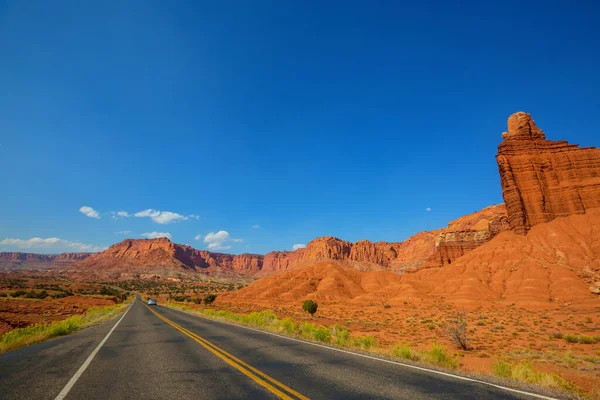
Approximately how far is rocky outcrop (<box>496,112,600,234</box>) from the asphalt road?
77.4 metres

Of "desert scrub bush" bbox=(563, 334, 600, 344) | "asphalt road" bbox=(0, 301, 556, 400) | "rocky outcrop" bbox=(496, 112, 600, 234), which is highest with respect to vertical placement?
"rocky outcrop" bbox=(496, 112, 600, 234)

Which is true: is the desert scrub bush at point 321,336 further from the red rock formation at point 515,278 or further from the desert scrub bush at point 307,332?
the red rock formation at point 515,278

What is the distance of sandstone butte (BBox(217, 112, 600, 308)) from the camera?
163 feet

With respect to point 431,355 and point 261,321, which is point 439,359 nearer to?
point 431,355

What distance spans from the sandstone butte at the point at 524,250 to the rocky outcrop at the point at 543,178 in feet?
0.56

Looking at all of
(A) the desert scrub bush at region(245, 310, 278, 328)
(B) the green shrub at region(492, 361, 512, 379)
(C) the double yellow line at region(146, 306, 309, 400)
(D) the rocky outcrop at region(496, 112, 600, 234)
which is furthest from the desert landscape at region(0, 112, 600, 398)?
(A) the desert scrub bush at region(245, 310, 278, 328)

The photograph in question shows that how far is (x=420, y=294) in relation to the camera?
210ft

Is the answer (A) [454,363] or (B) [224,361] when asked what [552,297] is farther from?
(B) [224,361]

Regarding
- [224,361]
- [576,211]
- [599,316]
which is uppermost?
[576,211]

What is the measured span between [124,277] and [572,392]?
7959 inches

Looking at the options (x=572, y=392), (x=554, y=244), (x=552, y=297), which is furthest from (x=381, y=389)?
(x=554, y=244)

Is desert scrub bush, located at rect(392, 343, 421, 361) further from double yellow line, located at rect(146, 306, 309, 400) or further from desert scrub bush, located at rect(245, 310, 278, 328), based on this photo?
desert scrub bush, located at rect(245, 310, 278, 328)

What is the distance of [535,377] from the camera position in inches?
328

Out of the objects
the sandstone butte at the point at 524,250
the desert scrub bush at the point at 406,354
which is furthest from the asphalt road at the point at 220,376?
the sandstone butte at the point at 524,250
